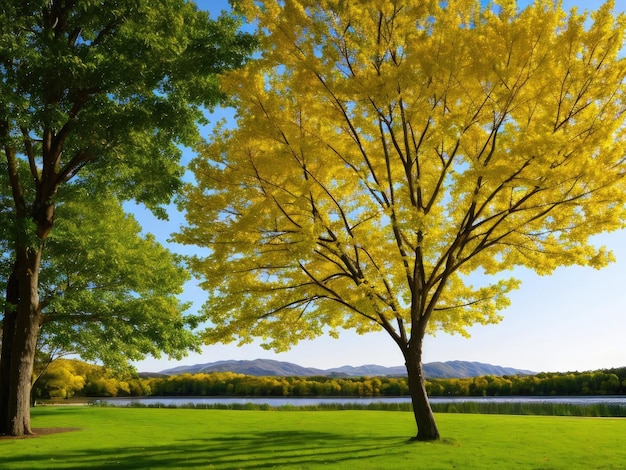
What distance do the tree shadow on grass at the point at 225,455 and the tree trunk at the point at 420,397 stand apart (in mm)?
1040

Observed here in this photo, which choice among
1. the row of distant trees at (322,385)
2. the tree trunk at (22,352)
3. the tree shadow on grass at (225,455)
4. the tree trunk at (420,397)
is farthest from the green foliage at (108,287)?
the row of distant trees at (322,385)

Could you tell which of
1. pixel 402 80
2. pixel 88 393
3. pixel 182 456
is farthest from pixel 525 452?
pixel 88 393

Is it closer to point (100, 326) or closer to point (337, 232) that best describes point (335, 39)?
point (337, 232)

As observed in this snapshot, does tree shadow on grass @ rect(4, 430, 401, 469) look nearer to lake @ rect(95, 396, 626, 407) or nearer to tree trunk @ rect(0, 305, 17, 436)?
tree trunk @ rect(0, 305, 17, 436)

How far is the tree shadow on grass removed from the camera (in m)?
8.58

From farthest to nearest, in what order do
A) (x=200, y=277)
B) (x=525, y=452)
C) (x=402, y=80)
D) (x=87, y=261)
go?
(x=87, y=261) → (x=200, y=277) → (x=525, y=452) → (x=402, y=80)

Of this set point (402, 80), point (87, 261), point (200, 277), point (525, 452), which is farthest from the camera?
point (87, 261)

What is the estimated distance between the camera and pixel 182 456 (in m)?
9.56

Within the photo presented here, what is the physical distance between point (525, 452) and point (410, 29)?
934cm

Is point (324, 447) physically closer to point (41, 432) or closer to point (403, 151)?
point (403, 151)

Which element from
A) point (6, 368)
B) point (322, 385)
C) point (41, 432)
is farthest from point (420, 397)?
point (322, 385)

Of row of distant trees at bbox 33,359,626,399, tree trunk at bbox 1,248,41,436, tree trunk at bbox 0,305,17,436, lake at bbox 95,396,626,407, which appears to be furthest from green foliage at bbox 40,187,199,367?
row of distant trees at bbox 33,359,626,399

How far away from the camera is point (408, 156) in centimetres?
1087

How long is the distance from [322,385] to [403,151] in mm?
61507
